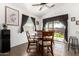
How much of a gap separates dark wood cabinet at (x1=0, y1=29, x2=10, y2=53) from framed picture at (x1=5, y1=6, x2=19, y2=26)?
181 mm

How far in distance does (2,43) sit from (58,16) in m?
1.15

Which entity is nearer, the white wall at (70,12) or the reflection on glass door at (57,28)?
the white wall at (70,12)

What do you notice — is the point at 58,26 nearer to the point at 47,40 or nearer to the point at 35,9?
the point at 47,40

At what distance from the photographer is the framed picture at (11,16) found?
187 cm

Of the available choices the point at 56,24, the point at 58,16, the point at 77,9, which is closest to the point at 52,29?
the point at 56,24

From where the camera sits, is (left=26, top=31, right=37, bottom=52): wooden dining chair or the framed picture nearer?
the framed picture

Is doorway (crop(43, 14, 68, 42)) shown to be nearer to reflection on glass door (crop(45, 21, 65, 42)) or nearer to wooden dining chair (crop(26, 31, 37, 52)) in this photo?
reflection on glass door (crop(45, 21, 65, 42))

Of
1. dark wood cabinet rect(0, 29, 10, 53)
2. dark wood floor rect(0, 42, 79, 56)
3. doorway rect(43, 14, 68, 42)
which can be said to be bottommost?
dark wood floor rect(0, 42, 79, 56)

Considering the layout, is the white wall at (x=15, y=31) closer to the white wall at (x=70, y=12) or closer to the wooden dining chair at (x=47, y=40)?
the wooden dining chair at (x=47, y=40)

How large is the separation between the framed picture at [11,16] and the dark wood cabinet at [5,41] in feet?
0.59

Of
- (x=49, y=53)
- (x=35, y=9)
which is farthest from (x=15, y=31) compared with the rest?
(x=49, y=53)

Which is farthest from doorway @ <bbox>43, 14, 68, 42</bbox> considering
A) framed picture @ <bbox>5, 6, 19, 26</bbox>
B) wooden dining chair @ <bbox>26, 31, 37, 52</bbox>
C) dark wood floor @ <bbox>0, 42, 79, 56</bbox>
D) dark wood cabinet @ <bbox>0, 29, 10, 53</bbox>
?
dark wood cabinet @ <bbox>0, 29, 10, 53</bbox>

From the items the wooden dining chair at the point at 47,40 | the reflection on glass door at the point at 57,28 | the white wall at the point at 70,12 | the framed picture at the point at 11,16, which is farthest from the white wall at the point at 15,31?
the white wall at the point at 70,12

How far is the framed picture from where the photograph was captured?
1.87m
